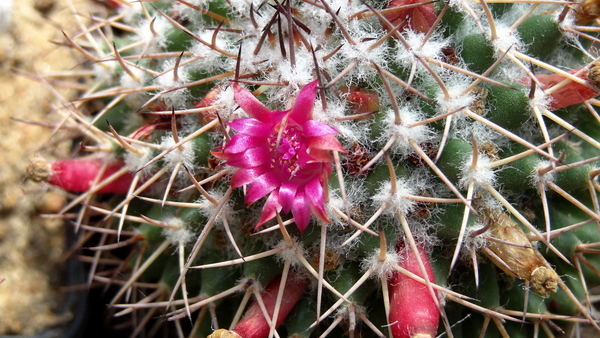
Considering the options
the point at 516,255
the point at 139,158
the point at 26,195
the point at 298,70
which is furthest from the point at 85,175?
the point at 516,255

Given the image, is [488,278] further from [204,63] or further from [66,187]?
[66,187]

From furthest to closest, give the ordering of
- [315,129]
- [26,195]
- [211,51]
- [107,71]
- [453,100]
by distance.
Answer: [26,195] → [107,71] → [211,51] → [453,100] → [315,129]

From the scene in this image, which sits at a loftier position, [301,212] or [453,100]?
[453,100]

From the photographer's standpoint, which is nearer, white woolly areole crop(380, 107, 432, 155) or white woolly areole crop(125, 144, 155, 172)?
white woolly areole crop(380, 107, 432, 155)

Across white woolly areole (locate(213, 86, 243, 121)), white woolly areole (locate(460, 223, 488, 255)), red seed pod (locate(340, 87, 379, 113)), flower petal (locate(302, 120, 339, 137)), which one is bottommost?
white woolly areole (locate(460, 223, 488, 255))

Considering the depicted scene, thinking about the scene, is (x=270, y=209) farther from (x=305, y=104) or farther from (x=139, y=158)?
(x=139, y=158)

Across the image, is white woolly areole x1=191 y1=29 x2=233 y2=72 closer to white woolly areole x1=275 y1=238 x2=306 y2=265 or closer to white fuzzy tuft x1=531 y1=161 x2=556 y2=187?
white woolly areole x1=275 y1=238 x2=306 y2=265

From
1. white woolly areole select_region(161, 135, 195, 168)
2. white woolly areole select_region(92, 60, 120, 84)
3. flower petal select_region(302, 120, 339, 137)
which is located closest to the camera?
flower petal select_region(302, 120, 339, 137)

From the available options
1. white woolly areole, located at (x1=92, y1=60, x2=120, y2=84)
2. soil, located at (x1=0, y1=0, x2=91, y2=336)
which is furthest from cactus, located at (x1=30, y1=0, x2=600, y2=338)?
soil, located at (x1=0, y1=0, x2=91, y2=336)

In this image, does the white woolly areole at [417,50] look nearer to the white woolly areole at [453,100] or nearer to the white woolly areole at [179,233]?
the white woolly areole at [453,100]
